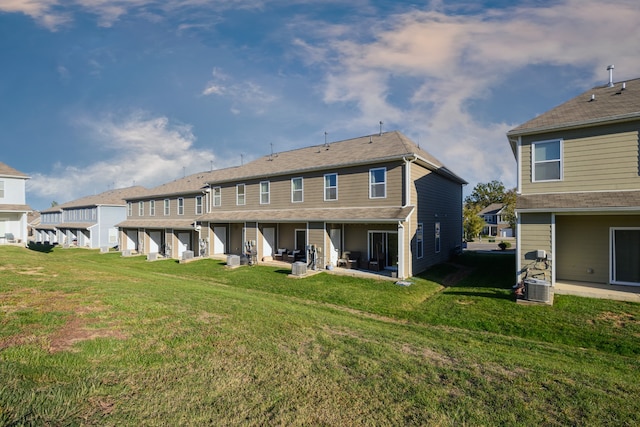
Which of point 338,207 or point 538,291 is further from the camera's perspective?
point 338,207

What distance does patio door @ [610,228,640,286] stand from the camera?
11.1 metres

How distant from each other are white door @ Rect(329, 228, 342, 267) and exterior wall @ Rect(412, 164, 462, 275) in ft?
14.2

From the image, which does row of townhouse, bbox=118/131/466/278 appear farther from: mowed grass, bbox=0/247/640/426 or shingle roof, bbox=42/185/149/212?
shingle roof, bbox=42/185/149/212

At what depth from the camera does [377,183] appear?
16188 mm

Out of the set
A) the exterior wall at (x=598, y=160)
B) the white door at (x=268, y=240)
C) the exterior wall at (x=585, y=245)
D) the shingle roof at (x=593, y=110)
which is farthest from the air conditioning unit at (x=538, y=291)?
the white door at (x=268, y=240)

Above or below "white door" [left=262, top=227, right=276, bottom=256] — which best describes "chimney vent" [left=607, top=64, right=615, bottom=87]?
above

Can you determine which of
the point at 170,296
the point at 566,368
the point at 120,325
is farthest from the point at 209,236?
the point at 566,368

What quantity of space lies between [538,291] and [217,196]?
21.5 metres

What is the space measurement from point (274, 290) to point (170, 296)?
5.08 metres

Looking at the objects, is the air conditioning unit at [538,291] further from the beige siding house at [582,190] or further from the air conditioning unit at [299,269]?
the air conditioning unit at [299,269]

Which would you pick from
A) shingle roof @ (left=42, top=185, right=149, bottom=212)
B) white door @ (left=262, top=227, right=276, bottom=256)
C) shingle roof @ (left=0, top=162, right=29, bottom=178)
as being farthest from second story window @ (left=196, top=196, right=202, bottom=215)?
shingle roof @ (left=0, top=162, right=29, bottom=178)

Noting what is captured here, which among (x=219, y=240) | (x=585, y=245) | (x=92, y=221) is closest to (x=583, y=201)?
(x=585, y=245)

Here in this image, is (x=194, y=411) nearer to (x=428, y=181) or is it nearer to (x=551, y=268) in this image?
(x=551, y=268)

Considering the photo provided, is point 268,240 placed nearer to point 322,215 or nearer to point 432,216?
point 322,215
